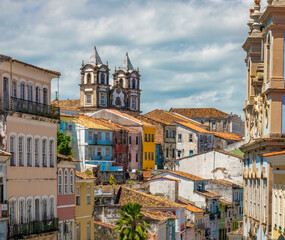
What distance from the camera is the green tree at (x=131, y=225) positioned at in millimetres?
58812

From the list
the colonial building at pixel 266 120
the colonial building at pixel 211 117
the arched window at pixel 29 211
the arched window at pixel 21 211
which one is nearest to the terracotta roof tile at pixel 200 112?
the colonial building at pixel 211 117

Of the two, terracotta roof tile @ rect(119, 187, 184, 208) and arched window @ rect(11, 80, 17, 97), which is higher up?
arched window @ rect(11, 80, 17, 97)

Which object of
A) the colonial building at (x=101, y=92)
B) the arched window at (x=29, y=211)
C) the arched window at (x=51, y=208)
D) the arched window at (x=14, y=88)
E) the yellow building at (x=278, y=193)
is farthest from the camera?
the colonial building at (x=101, y=92)

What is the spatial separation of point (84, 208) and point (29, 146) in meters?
11.0

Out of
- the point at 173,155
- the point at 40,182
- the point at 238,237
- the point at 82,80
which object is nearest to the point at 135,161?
the point at 173,155

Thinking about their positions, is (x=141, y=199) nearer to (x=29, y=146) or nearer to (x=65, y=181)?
(x=65, y=181)

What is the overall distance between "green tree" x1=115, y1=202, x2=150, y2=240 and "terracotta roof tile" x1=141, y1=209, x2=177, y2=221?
608 cm

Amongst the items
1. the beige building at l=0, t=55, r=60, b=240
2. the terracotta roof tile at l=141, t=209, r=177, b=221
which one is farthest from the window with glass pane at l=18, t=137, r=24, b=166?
the terracotta roof tile at l=141, t=209, r=177, b=221

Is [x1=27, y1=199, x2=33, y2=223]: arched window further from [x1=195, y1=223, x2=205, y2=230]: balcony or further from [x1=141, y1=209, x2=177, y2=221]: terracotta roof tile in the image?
[x1=195, y1=223, x2=205, y2=230]: balcony

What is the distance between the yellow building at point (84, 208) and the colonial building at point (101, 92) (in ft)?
252

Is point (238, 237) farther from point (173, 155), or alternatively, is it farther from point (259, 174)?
point (173, 155)

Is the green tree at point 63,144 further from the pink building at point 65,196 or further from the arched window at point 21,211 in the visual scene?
the arched window at point 21,211

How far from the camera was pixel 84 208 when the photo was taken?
58406 millimetres

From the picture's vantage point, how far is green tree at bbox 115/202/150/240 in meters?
58.8
